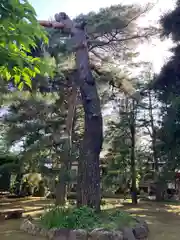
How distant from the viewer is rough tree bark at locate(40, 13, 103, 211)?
5.43 metres

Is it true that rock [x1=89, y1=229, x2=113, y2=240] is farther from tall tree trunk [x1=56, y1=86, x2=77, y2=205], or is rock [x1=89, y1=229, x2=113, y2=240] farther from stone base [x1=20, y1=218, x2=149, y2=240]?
tall tree trunk [x1=56, y1=86, x2=77, y2=205]

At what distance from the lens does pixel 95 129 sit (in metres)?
5.80

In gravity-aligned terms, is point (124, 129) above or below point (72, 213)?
above

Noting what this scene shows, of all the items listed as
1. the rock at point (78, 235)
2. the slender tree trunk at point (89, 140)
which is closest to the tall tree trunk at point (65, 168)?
the slender tree trunk at point (89, 140)

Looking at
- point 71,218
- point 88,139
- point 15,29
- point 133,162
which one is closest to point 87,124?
point 88,139

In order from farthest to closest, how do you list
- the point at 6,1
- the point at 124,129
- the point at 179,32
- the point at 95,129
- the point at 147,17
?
the point at 124,129
the point at 147,17
the point at 179,32
the point at 95,129
the point at 6,1

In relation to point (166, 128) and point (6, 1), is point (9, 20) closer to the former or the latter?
point (6, 1)

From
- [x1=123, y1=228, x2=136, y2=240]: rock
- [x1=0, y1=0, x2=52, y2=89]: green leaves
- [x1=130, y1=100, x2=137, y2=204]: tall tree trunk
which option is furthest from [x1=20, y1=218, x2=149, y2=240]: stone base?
[x1=130, y1=100, x2=137, y2=204]: tall tree trunk

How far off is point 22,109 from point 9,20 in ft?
21.4

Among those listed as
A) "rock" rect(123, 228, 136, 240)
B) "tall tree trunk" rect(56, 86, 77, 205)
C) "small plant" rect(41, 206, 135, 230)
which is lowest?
"rock" rect(123, 228, 136, 240)

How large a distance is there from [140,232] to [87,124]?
101 inches


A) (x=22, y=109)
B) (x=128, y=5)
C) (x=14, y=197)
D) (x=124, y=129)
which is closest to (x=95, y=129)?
(x=22, y=109)

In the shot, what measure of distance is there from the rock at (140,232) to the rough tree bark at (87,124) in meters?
1.10

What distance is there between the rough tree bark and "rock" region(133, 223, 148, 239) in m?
1.10
